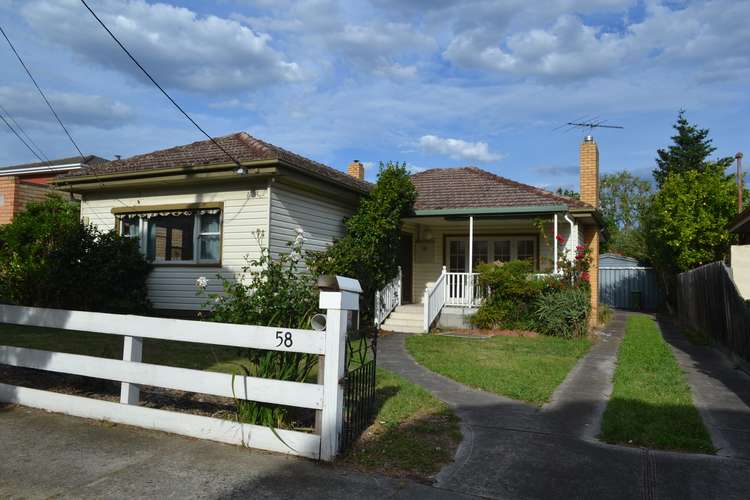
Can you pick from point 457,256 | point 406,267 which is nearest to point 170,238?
point 406,267

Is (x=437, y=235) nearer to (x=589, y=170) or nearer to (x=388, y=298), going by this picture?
(x=388, y=298)

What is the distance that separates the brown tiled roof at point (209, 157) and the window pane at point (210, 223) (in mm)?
1206

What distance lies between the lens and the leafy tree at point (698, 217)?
20.0m

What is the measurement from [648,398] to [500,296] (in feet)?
23.7

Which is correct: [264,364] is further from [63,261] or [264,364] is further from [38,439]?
[63,261]

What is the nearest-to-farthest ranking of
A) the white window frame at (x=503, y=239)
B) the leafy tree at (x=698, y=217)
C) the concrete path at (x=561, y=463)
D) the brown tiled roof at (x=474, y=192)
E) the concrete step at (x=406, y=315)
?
the concrete path at (x=561, y=463)
the concrete step at (x=406, y=315)
the brown tiled roof at (x=474, y=192)
the white window frame at (x=503, y=239)
the leafy tree at (x=698, y=217)

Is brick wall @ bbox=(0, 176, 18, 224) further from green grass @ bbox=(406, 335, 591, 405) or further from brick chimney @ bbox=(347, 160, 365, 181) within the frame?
green grass @ bbox=(406, 335, 591, 405)

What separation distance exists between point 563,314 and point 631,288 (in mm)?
19848

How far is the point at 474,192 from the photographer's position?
16766 mm

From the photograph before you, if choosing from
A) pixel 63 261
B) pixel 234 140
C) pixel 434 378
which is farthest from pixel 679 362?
pixel 63 261

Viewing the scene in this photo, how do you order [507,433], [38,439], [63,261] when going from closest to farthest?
[38,439], [507,433], [63,261]

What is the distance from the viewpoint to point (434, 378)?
26.7ft

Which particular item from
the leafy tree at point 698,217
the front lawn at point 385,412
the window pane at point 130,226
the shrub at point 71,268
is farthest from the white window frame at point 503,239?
the front lawn at point 385,412

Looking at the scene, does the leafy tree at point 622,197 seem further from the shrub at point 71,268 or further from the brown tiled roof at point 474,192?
the shrub at point 71,268
